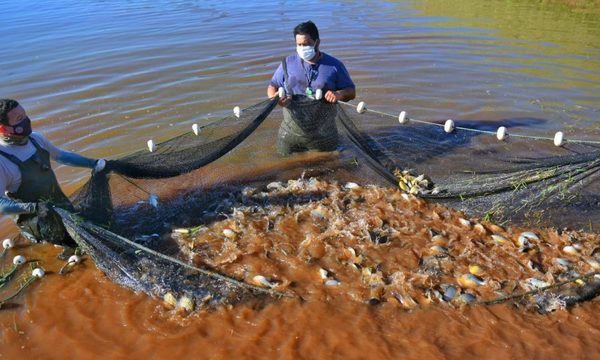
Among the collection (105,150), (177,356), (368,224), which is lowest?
(177,356)

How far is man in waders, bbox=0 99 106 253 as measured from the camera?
3836 mm

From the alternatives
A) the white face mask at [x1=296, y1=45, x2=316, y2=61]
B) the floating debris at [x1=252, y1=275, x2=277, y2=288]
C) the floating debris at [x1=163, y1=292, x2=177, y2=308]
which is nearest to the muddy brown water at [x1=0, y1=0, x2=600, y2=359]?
the floating debris at [x1=163, y1=292, x2=177, y2=308]

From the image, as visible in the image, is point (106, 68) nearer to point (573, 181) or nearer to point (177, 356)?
point (177, 356)

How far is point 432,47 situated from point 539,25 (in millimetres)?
3762

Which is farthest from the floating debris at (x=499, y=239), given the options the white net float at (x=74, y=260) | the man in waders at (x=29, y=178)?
the white net float at (x=74, y=260)

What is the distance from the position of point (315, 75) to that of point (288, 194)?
149 cm

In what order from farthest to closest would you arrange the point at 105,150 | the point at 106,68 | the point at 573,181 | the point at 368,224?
the point at 106,68, the point at 105,150, the point at 368,224, the point at 573,181

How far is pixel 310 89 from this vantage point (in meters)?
5.51

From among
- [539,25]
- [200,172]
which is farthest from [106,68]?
[539,25]

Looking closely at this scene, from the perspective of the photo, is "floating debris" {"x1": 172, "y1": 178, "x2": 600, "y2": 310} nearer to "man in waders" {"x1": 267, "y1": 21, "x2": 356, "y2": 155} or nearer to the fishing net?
the fishing net

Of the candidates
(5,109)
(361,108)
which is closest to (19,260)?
(5,109)

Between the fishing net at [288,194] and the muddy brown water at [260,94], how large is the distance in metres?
0.30

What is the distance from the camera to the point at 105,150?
6.93 metres

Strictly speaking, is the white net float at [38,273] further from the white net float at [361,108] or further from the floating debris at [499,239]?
the floating debris at [499,239]
